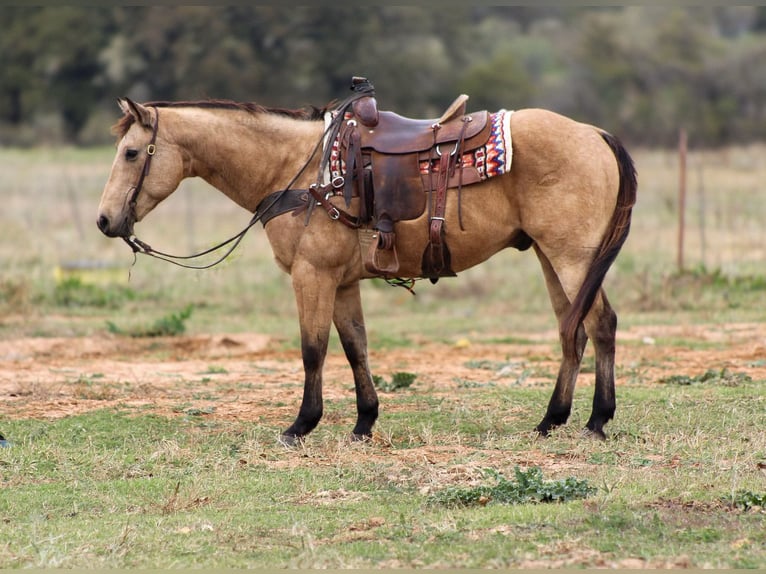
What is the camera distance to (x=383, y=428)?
7.82 m

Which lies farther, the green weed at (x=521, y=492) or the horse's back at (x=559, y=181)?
the horse's back at (x=559, y=181)

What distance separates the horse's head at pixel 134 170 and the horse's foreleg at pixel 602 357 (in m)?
2.99

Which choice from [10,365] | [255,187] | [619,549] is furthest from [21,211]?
[619,549]

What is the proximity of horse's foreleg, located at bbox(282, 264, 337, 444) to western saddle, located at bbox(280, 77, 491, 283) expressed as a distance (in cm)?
35

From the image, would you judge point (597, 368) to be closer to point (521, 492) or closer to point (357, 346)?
point (357, 346)

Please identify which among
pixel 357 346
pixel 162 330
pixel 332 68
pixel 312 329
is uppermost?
pixel 332 68

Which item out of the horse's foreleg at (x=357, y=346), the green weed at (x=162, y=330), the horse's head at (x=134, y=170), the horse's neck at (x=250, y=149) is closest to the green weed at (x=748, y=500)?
the horse's foreleg at (x=357, y=346)

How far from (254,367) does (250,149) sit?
3.70 meters

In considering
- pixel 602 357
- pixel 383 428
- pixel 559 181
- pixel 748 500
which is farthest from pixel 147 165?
pixel 748 500

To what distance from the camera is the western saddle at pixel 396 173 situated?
7254 millimetres

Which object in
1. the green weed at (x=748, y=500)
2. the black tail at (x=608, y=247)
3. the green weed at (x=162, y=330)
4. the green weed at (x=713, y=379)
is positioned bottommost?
the green weed at (x=748, y=500)

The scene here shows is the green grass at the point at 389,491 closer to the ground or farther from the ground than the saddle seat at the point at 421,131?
closer to the ground

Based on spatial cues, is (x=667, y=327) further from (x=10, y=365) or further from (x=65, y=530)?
(x=65, y=530)

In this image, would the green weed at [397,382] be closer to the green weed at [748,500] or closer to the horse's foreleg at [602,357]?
the horse's foreleg at [602,357]
